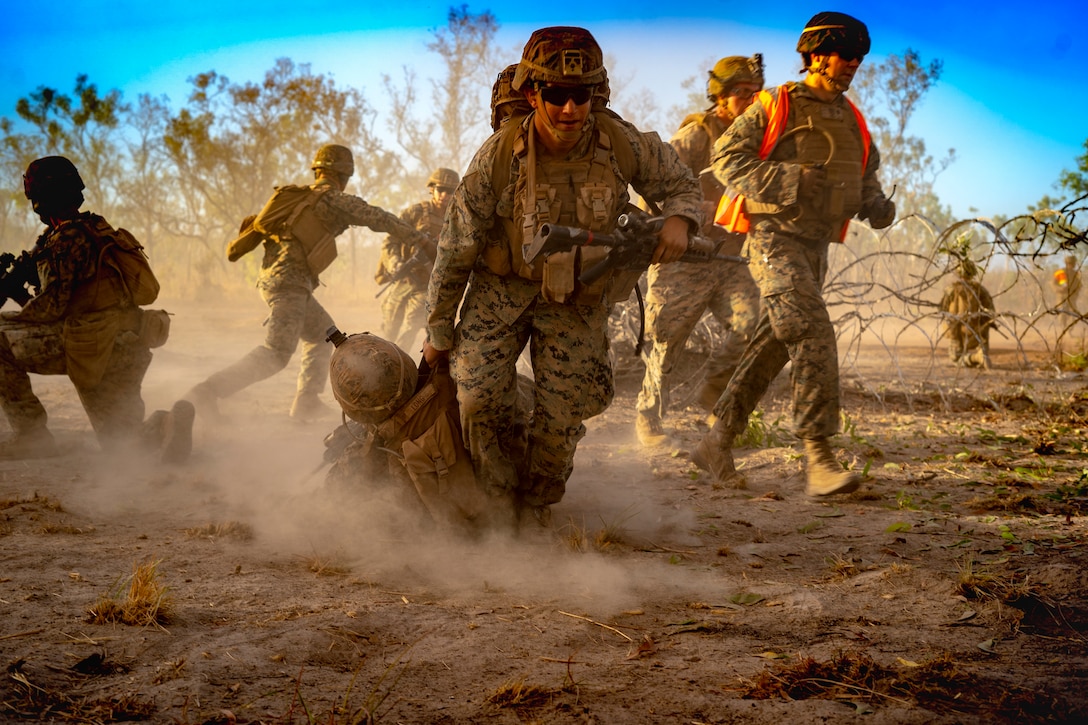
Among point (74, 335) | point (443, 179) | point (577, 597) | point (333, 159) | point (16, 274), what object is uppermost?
point (443, 179)

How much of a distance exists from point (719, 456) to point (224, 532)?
2676mm

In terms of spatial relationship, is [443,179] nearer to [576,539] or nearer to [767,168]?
[767,168]

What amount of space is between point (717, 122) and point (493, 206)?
2951 millimetres

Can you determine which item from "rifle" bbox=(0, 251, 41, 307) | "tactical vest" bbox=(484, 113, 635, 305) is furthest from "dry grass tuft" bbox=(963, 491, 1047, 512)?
"rifle" bbox=(0, 251, 41, 307)

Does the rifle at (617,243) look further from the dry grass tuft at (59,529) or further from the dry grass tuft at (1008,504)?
the dry grass tuft at (59,529)

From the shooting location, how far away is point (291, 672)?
2121 millimetres

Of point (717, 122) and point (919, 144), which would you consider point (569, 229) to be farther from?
point (919, 144)

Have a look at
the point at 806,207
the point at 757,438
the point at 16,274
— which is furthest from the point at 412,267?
the point at 806,207

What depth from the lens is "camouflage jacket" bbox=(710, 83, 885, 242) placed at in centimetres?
430

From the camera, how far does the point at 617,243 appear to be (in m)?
3.18

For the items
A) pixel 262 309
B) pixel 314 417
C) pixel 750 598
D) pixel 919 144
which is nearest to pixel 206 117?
pixel 262 309

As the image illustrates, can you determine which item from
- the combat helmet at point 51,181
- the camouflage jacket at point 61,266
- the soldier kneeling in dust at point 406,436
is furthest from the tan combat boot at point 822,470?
the combat helmet at point 51,181

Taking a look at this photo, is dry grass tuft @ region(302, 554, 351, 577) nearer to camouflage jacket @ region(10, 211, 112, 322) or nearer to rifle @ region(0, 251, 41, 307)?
camouflage jacket @ region(10, 211, 112, 322)

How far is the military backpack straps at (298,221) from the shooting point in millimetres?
6191
